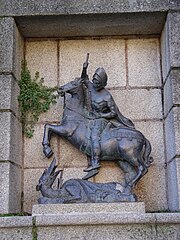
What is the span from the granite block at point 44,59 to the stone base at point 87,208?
4.60 ft

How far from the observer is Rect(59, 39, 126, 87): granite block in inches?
196

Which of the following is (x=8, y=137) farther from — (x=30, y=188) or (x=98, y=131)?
(x=98, y=131)

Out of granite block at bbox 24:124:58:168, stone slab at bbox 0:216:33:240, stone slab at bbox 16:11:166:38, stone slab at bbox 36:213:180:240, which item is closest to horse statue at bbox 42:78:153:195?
granite block at bbox 24:124:58:168

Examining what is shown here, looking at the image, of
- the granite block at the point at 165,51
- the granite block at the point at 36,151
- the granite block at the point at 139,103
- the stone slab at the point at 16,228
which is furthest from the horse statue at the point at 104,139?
the stone slab at the point at 16,228

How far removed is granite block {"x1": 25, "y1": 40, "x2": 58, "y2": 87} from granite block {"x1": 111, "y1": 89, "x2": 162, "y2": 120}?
650 mm

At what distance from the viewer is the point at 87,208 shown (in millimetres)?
4098

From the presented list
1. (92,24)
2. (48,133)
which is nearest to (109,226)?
(48,133)

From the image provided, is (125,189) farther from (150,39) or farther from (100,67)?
(150,39)

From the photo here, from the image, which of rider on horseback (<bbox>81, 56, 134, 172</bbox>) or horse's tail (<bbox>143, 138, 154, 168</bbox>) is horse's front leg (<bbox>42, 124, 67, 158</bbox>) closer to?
rider on horseback (<bbox>81, 56, 134, 172</bbox>)

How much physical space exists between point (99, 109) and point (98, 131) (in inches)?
8.6

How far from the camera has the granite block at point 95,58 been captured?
4.99 metres

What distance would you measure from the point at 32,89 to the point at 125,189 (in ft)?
4.53

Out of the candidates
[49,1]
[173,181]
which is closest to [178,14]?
[49,1]

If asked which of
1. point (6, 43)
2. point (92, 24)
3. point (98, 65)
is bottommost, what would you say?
point (98, 65)
